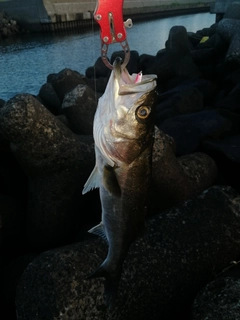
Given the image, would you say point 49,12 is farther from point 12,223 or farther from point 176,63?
point 12,223

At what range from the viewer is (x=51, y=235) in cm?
475

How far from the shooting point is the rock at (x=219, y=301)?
2.95m

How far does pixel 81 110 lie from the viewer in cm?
596

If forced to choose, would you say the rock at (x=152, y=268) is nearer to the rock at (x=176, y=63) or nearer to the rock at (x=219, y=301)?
the rock at (x=219, y=301)

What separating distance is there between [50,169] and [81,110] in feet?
5.36

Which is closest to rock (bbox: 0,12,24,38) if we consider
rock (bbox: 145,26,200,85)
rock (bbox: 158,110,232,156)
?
rock (bbox: 145,26,200,85)

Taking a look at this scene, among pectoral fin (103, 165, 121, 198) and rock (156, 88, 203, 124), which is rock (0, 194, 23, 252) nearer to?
pectoral fin (103, 165, 121, 198)

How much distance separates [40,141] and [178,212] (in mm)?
1816

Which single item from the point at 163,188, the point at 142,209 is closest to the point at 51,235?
the point at 163,188

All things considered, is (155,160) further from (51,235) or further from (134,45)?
(134,45)

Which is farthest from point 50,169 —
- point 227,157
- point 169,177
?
point 227,157

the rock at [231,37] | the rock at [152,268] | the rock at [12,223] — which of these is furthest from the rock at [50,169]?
the rock at [231,37]

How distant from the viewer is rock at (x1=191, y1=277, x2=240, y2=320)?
2947 millimetres

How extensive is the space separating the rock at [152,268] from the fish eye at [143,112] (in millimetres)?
1611
